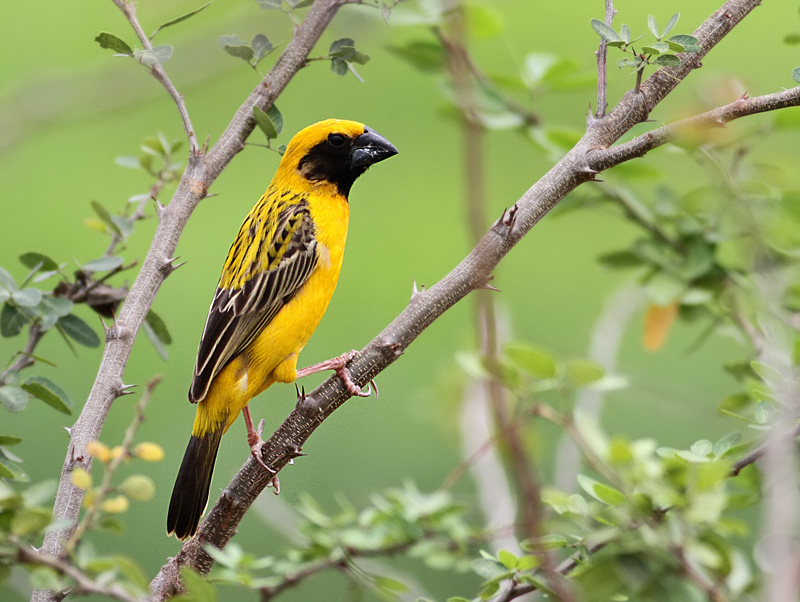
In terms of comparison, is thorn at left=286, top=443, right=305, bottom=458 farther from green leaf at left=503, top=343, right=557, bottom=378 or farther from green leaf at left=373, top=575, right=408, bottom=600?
green leaf at left=503, top=343, right=557, bottom=378

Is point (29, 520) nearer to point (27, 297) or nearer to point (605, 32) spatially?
point (27, 297)

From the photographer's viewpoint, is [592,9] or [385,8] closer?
[385,8]

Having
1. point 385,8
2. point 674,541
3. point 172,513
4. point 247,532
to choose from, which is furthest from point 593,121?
point 247,532

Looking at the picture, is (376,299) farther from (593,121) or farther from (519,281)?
(593,121)

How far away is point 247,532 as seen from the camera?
5.23 m

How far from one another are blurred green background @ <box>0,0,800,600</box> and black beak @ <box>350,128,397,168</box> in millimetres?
542

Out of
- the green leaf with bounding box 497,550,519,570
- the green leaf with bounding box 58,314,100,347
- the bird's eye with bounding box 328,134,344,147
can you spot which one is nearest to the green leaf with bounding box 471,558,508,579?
the green leaf with bounding box 497,550,519,570

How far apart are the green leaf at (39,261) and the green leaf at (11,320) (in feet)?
0.42

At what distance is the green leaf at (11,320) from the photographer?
235cm

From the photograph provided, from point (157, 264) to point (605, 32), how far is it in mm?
1119

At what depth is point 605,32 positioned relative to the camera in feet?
6.86

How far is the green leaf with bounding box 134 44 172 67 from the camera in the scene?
2.19 m

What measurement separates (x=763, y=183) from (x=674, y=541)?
4.76ft

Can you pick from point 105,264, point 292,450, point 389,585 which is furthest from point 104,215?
point 389,585
